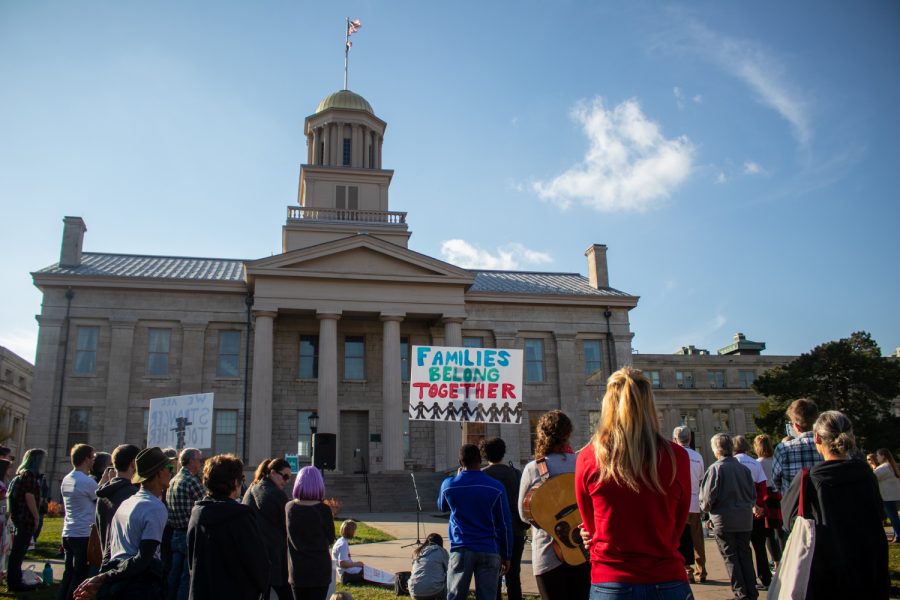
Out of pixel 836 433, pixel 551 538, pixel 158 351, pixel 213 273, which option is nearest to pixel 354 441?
pixel 158 351

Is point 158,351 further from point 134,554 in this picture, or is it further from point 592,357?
point 134,554

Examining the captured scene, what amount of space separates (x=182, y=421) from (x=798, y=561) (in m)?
17.7

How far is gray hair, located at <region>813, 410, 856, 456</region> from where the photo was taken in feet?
17.8

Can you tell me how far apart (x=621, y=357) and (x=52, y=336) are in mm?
27326

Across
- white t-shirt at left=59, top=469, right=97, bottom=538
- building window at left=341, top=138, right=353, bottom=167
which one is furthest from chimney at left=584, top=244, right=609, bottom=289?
white t-shirt at left=59, top=469, right=97, bottom=538

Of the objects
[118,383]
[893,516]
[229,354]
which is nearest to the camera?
[893,516]

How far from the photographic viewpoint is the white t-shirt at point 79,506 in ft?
28.0

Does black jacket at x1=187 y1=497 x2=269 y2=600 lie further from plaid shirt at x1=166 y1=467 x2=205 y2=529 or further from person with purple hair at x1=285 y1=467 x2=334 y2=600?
plaid shirt at x1=166 y1=467 x2=205 y2=529

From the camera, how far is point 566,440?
5914mm

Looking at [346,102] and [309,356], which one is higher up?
[346,102]

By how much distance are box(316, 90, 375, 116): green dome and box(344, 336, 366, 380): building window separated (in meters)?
14.9

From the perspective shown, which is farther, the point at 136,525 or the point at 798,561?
the point at 136,525

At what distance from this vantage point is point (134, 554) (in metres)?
5.45

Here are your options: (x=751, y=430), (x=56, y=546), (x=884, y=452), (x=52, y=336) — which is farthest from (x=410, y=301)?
Result: (x=751, y=430)
